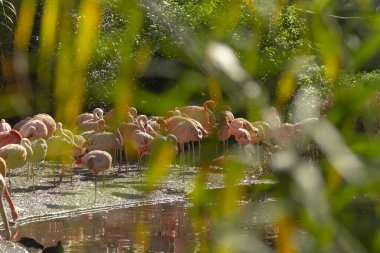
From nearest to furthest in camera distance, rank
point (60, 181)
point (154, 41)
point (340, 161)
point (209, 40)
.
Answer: point (340, 161) → point (209, 40) → point (154, 41) → point (60, 181)

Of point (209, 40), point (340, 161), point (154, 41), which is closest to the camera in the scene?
point (340, 161)

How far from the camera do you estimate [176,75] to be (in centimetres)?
78

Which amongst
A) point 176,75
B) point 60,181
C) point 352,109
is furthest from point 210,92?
point 60,181

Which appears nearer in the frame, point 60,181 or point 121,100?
point 121,100

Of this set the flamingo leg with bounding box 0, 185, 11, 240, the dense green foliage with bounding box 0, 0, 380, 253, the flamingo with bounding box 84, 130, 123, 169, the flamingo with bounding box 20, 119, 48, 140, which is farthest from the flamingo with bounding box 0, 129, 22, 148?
the dense green foliage with bounding box 0, 0, 380, 253

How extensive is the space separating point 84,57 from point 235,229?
0.23 meters

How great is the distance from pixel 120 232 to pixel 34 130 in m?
3.64

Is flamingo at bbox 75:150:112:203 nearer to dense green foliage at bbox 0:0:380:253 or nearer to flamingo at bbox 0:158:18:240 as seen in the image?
flamingo at bbox 0:158:18:240

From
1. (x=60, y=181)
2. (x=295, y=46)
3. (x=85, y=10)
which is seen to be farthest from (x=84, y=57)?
(x=60, y=181)

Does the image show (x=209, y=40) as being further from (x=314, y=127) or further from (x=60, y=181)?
(x=60, y=181)

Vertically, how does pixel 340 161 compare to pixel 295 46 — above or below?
below

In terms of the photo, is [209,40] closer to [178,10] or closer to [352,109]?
[178,10]

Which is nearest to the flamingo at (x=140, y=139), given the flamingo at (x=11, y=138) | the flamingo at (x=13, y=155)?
the flamingo at (x=11, y=138)

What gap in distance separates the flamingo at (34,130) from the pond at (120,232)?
7.85 feet
